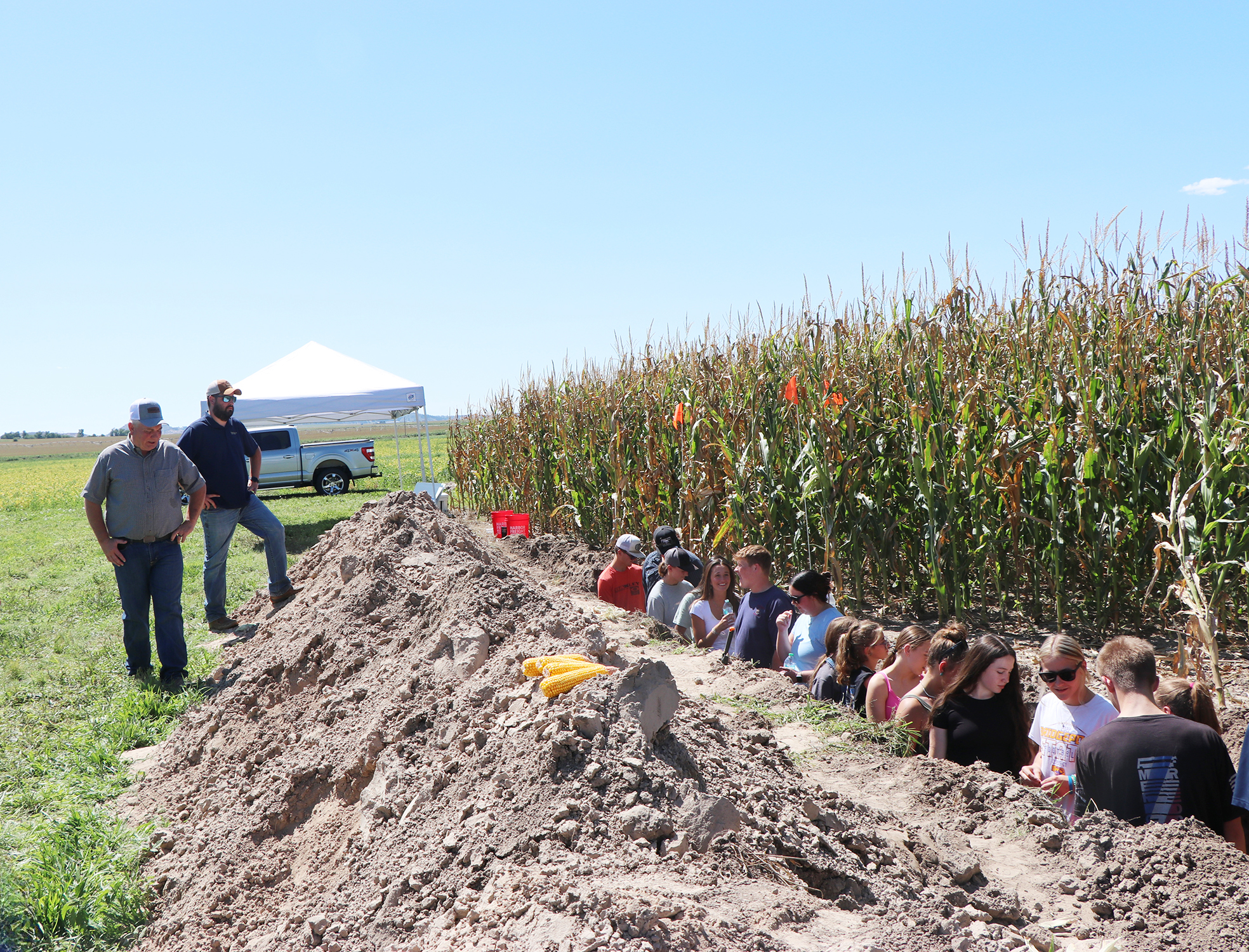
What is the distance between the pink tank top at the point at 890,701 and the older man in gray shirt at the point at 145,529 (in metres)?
4.41

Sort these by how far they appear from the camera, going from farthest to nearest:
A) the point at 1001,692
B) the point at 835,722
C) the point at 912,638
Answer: the point at 835,722 < the point at 912,638 < the point at 1001,692

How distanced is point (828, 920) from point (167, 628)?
4994 millimetres

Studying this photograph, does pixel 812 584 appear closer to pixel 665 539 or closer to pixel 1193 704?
pixel 1193 704

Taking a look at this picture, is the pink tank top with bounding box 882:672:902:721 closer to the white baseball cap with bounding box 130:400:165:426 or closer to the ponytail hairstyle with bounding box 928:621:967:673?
the ponytail hairstyle with bounding box 928:621:967:673

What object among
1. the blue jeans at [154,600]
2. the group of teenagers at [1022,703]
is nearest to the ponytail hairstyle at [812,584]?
the group of teenagers at [1022,703]

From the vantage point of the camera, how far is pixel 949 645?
3951 millimetres

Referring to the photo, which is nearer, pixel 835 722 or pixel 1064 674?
pixel 1064 674

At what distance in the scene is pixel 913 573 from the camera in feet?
22.1

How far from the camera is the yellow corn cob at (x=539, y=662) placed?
329 cm

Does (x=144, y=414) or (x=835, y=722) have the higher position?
Answer: (x=144, y=414)

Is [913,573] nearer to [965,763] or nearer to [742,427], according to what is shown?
[742,427]

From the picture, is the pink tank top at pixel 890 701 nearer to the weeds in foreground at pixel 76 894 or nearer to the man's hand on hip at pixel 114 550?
the weeds in foreground at pixel 76 894

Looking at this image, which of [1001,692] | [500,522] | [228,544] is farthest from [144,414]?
[500,522]

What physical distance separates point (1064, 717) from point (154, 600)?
5.46 metres
